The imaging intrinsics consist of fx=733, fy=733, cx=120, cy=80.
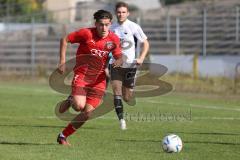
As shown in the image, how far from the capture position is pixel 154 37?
39219 mm

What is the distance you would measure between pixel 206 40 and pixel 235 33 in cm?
154

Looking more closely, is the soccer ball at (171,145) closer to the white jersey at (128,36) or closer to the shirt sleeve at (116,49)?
the shirt sleeve at (116,49)

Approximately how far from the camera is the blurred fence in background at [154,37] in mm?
35844

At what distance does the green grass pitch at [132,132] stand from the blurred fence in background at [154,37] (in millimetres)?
12784

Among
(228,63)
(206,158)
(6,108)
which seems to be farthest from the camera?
(228,63)

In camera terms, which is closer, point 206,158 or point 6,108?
point 206,158

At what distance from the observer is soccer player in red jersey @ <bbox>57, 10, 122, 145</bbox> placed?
11398 millimetres

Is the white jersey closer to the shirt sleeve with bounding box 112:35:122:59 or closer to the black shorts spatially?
the black shorts

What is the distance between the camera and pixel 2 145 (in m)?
11.1

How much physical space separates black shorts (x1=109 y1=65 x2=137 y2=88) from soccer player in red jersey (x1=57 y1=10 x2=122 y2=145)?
2728 millimetres

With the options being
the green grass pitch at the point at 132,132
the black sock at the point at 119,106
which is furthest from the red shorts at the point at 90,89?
the black sock at the point at 119,106

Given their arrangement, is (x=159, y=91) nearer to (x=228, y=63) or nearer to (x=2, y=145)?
(x=228, y=63)

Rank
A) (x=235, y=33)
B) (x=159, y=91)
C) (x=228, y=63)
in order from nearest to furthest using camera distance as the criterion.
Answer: (x=159, y=91) < (x=228, y=63) < (x=235, y=33)

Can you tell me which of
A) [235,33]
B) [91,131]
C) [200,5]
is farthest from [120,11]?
[200,5]
